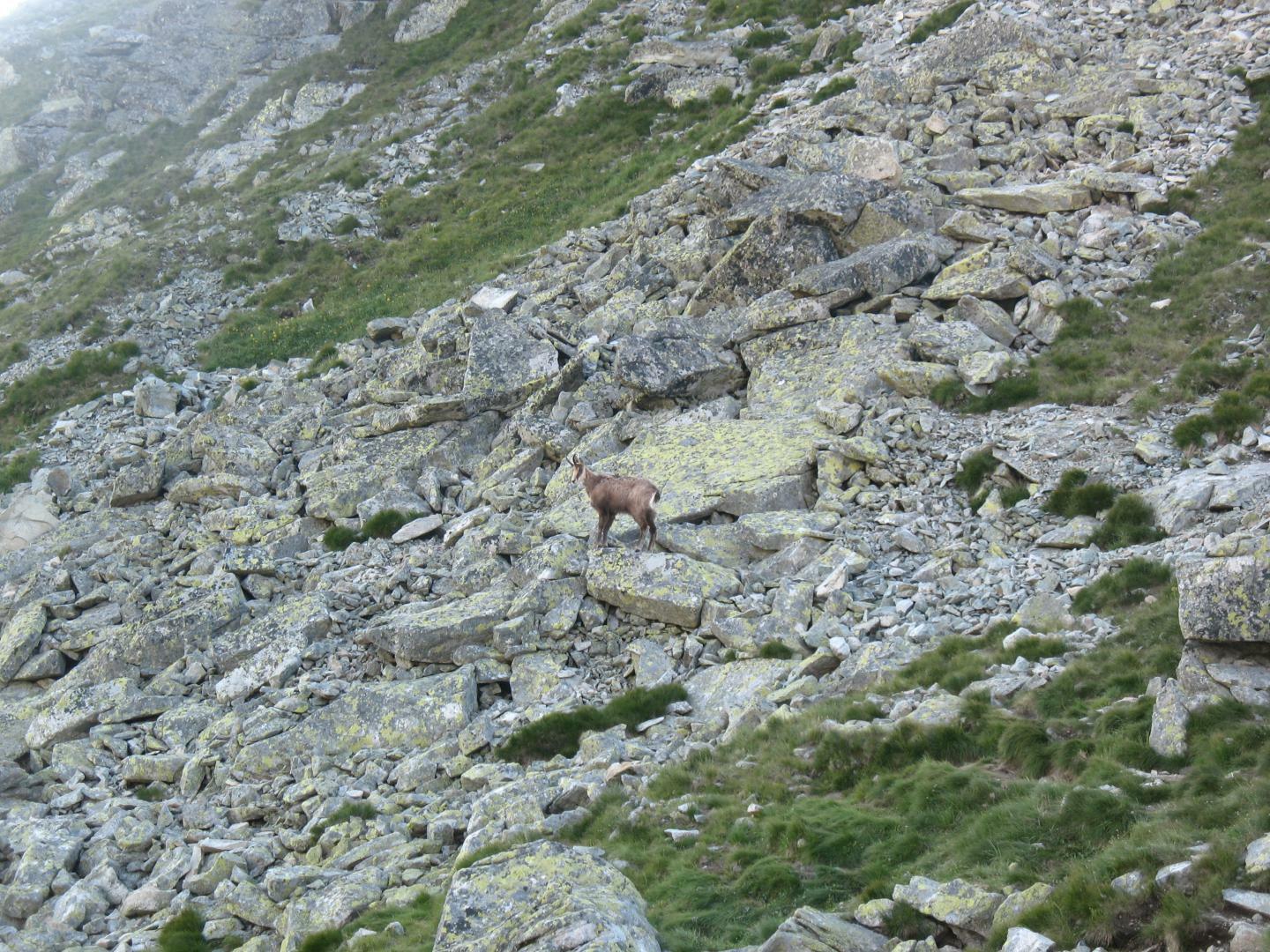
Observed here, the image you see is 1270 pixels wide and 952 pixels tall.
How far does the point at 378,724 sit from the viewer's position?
2003cm

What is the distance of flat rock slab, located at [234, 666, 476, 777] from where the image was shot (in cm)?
1978

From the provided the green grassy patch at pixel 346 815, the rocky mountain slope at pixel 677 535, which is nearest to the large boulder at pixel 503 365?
the rocky mountain slope at pixel 677 535

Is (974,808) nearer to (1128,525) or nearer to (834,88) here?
(1128,525)

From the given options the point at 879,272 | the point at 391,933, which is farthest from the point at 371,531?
the point at 879,272

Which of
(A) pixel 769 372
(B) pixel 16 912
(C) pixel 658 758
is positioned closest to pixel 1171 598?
(C) pixel 658 758

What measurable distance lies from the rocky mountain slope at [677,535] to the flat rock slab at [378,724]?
0.09 m

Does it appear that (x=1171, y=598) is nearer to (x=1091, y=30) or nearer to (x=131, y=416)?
(x=1091, y=30)

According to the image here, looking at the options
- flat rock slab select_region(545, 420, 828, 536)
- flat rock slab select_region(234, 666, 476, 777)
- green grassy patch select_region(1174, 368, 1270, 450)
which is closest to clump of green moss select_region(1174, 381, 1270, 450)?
green grassy patch select_region(1174, 368, 1270, 450)

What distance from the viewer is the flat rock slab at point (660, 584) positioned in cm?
2020

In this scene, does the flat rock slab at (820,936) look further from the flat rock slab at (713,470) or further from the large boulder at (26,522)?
the large boulder at (26,522)

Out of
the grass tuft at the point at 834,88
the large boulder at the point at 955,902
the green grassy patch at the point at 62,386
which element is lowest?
the large boulder at the point at 955,902

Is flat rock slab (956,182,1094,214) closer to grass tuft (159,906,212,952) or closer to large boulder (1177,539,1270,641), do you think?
large boulder (1177,539,1270,641)

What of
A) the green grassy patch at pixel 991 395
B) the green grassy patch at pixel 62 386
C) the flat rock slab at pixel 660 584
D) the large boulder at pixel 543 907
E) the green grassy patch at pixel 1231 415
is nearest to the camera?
the large boulder at pixel 543 907

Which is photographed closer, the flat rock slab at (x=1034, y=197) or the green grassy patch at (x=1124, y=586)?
the green grassy patch at (x=1124, y=586)
